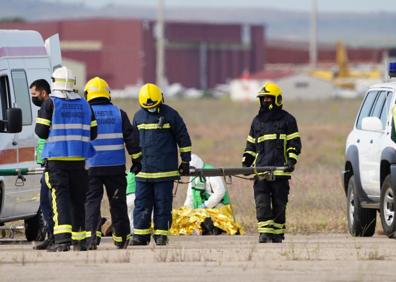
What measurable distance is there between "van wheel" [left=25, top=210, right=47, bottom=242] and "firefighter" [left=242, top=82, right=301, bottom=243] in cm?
282

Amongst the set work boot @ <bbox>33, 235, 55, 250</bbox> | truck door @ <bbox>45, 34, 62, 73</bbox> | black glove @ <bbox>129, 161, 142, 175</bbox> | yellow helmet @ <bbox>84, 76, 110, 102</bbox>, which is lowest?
work boot @ <bbox>33, 235, 55, 250</bbox>

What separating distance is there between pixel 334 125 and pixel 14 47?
4169 centimetres

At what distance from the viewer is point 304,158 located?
37.2 m

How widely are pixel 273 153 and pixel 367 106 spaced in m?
2.39

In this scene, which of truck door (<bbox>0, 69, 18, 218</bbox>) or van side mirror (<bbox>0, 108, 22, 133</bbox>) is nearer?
van side mirror (<bbox>0, 108, 22, 133</bbox>)

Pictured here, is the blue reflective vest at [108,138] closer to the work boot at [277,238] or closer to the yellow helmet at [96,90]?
the yellow helmet at [96,90]

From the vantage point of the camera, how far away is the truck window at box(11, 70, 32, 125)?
16328 mm

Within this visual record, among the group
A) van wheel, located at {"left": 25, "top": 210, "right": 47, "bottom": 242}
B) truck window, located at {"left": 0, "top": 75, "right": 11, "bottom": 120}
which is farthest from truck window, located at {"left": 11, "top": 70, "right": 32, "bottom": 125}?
van wheel, located at {"left": 25, "top": 210, "right": 47, "bottom": 242}

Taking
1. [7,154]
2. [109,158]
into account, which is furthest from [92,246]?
[7,154]

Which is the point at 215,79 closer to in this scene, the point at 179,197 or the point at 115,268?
the point at 179,197

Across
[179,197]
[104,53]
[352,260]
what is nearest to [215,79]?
[104,53]

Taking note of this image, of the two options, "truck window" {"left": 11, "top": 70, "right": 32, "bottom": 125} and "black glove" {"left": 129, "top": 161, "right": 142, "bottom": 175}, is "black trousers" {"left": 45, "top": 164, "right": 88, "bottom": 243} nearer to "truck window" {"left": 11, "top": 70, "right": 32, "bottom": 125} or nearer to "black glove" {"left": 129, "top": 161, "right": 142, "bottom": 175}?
"black glove" {"left": 129, "top": 161, "right": 142, "bottom": 175}

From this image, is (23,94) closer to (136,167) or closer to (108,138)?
(108,138)

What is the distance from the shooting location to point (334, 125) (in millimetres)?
57594
